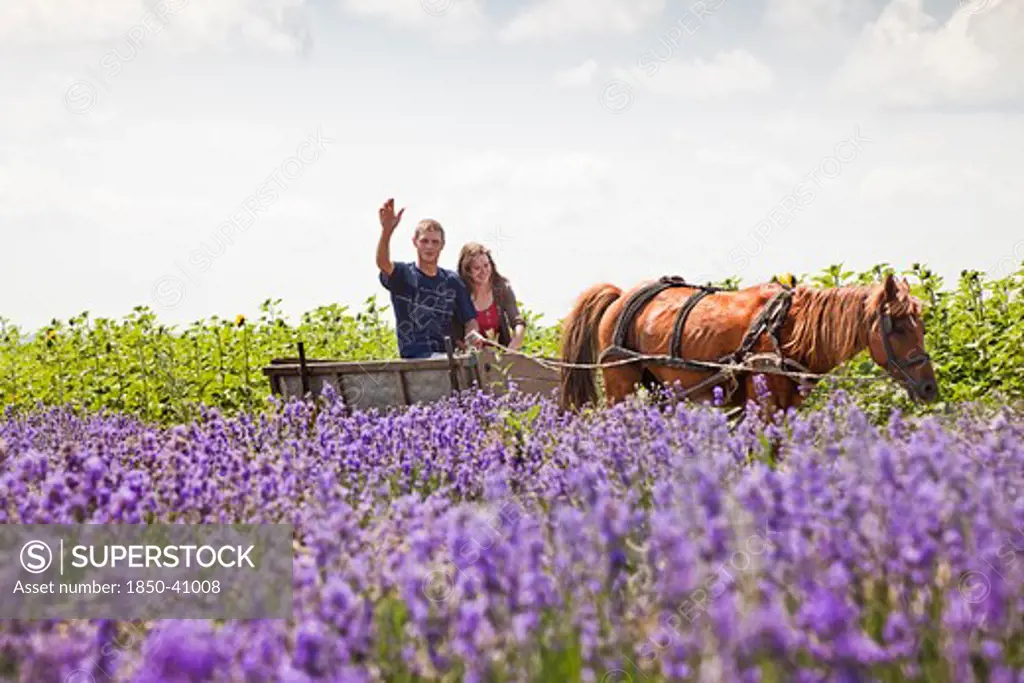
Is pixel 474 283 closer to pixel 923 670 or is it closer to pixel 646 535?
pixel 646 535

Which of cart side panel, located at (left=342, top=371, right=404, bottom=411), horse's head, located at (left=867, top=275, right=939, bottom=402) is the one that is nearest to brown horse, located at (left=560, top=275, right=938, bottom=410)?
horse's head, located at (left=867, top=275, right=939, bottom=402)

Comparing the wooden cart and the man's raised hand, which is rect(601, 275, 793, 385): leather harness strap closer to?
the wooden cart

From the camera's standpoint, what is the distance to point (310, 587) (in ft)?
8.62

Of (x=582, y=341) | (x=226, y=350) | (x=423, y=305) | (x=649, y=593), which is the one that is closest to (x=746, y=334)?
(x=582, y=341)

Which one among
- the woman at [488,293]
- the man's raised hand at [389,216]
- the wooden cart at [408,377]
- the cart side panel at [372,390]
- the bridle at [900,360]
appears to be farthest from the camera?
the woman at [488,293]

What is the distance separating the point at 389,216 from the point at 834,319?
3.09m

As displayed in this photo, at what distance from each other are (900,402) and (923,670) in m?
5.05

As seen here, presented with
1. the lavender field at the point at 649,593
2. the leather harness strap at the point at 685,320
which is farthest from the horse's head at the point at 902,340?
the lavender field at the point at 649,593

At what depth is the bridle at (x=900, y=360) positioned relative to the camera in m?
5.62

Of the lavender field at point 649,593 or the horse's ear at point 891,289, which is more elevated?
the horse's ear at point 891,289

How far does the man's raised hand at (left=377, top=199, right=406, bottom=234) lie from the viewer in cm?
764

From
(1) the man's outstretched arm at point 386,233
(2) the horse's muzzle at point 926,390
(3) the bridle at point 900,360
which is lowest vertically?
(2) the horse's muzzle at point 926,390

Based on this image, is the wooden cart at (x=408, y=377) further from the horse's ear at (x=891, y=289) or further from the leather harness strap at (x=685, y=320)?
the horse's ear at (x=891, y=289)

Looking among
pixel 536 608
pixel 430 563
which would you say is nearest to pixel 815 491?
pixel 536 608
